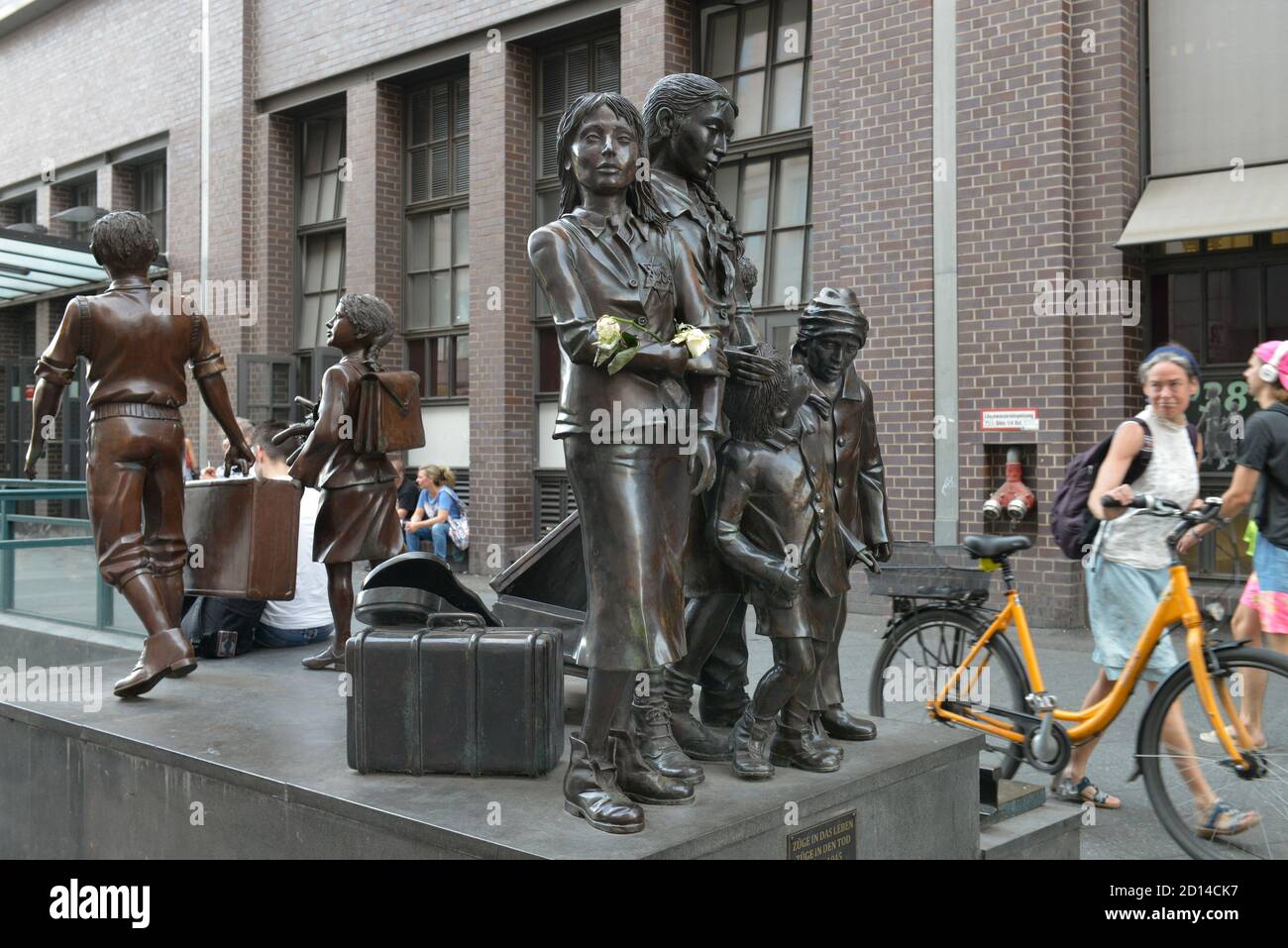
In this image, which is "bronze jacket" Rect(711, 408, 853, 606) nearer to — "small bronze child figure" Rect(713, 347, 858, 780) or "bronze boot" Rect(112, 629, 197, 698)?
"small bronze child figure" Rect(713, 347, 858, 780)

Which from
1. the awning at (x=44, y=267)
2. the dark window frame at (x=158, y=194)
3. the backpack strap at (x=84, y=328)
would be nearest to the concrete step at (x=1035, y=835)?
the backpack strap at (x=84, y=328)

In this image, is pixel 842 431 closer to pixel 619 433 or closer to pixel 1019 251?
pixel 619 433

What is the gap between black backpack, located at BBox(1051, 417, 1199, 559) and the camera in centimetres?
568

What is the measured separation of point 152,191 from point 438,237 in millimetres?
8357

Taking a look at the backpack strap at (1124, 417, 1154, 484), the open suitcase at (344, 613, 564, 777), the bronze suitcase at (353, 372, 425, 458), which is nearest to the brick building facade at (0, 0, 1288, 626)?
the backpack strap at (1124, 417, 1154, 484)

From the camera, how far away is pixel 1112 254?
10.4 meters

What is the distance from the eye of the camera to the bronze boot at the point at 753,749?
4113 millimetres

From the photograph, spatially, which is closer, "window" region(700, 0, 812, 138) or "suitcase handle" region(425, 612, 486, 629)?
"suitcase handle" region(425, 612, 486, 629)

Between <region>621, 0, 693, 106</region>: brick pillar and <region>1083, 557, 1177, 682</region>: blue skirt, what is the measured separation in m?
9.29

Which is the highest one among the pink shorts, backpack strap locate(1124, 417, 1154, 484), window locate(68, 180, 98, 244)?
window locate(68, 180, 98, 244)

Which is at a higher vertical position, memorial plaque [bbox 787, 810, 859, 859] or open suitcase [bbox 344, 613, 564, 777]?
open suitcase [bbox 344, 613, 564, 777]

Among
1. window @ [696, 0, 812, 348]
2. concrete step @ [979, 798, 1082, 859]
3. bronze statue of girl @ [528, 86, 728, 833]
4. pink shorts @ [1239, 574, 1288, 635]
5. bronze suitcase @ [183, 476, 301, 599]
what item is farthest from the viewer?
window @ [696, 0, 812, 348]
